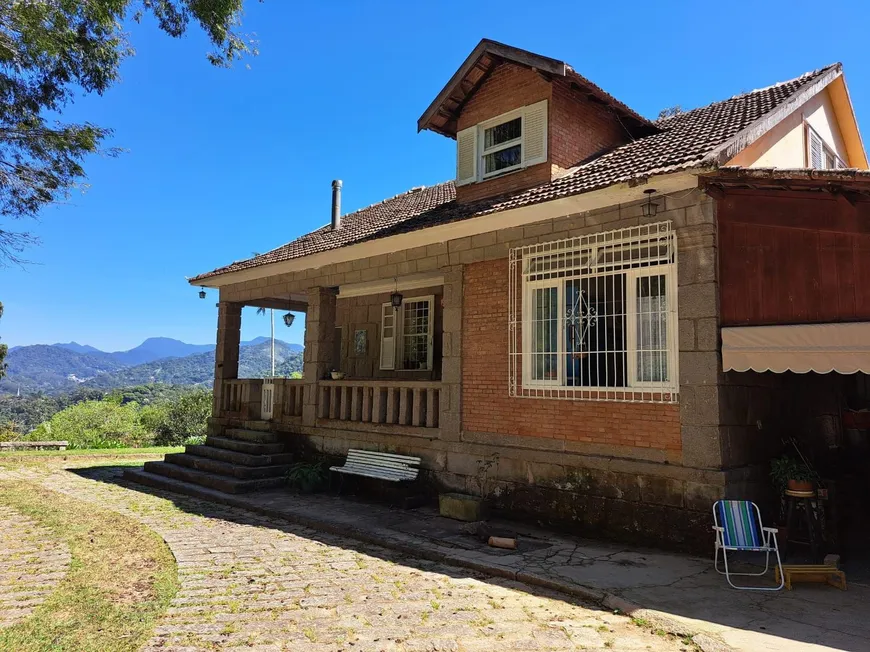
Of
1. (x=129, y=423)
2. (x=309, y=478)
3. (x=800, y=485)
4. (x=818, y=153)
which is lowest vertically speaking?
(x=129, y=423)

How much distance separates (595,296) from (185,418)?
112ft

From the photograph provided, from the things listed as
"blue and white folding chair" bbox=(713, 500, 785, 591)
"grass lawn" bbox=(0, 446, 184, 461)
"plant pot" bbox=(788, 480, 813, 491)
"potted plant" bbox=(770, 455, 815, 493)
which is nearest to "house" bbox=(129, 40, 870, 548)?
"potted plant" bbox=(770, 455, 815, 493)

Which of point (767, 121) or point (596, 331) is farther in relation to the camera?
point (767, 121)

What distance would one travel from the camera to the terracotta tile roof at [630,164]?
724 cm

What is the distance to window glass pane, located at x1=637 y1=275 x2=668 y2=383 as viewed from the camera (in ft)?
23.4

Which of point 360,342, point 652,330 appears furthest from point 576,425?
point 360,342

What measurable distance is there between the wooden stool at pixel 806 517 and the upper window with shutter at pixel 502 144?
19.8 ft

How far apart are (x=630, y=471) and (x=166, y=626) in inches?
208

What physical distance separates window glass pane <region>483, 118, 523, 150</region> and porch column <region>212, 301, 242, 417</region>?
301 inches

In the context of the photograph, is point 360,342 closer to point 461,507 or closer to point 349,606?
point 461,507

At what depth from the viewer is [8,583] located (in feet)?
18.1

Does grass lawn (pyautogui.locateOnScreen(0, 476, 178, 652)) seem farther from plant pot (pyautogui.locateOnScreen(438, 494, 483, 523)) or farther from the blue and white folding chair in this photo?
the blue and white folding chair

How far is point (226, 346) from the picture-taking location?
14.1 meters

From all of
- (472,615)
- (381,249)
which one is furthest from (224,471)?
(472,615)
